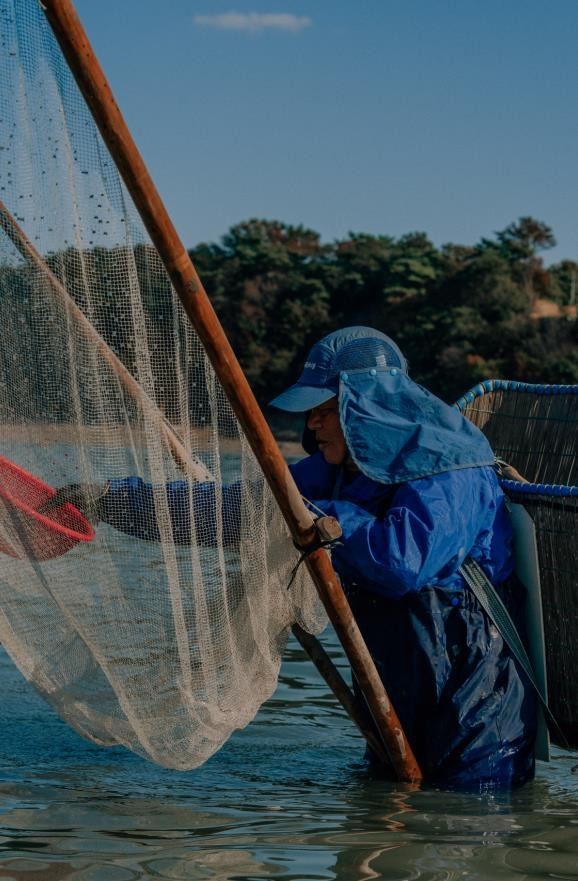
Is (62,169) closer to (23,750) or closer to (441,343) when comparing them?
(23,750)

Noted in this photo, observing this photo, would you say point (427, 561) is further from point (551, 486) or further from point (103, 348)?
point (103, 348)

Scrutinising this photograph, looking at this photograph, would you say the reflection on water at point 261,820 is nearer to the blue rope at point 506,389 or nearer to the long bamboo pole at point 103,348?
the long bamboo pole at point 103,348

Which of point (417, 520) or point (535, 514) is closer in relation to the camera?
point (417, 520)

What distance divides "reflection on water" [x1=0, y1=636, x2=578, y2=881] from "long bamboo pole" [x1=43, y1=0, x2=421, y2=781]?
0.32m

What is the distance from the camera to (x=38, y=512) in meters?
3.68

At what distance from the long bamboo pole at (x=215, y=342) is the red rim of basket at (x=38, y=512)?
720 mm

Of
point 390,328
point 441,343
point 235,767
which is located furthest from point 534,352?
point 235,767

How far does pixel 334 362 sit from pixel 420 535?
0.61 meters

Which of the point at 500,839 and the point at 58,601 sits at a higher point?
the point at 58,601

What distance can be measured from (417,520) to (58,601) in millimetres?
1162

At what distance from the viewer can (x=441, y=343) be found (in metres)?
39.0

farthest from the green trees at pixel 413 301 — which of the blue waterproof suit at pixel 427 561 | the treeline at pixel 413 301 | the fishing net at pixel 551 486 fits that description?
the blue waterproof suit at pixel 427 561

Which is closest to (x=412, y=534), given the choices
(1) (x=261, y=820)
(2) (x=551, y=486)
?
(2) (x=551, y=486)

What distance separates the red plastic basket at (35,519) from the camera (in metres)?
3.64
